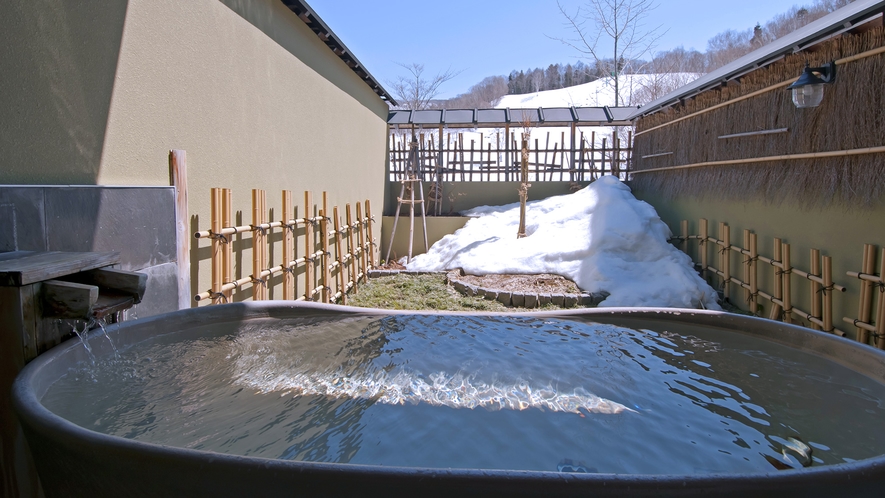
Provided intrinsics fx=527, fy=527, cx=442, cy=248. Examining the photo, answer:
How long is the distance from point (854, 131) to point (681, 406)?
3364 mm

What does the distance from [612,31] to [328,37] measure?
59.5ft

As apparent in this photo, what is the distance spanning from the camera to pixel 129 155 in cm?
291

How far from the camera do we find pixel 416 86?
2402 cm

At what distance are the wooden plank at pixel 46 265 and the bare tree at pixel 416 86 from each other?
21.9 meters

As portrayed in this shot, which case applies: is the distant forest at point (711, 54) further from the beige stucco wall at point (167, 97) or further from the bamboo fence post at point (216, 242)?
the bamboo fence post at point (216, 242)

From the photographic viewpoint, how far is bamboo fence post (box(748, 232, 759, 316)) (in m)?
5.82

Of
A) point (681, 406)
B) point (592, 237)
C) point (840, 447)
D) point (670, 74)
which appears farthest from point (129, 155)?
point (670, 74)

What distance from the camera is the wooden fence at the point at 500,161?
11039mm

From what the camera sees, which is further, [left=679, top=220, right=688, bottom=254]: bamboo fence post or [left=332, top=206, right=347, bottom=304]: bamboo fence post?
[left=679, top=220, right=688, bottom=254]: bamboo fence post

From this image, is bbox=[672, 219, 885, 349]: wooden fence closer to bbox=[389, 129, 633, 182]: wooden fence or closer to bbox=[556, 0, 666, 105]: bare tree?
bbox=[389, 129, 633, 182]: wooden fence

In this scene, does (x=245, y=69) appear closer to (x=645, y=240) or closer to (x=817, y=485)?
(x=817, y=485)

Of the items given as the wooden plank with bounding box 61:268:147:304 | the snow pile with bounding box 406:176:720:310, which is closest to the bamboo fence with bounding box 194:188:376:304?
the wooden plank with bounding box 61:268:147:304

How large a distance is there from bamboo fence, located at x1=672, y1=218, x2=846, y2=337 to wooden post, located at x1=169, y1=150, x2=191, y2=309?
5068mm

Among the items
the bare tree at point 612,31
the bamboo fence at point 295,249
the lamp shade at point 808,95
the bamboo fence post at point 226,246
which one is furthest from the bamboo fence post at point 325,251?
the bare tree at point 612,31
